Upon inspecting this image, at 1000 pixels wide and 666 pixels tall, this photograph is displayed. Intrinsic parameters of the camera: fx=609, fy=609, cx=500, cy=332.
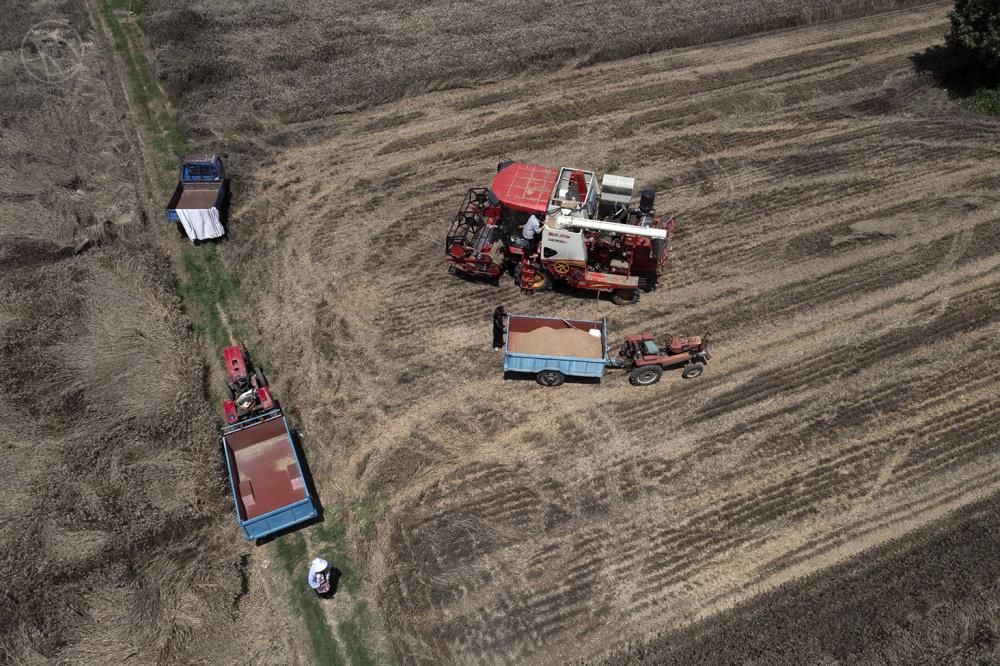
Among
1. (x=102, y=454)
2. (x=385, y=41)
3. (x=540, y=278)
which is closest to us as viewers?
(x=102, y=454)

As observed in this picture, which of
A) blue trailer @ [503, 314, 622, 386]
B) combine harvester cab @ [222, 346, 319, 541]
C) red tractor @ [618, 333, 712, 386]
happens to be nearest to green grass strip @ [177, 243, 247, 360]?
combine harvester cab @ [222, 346, 319, 541]

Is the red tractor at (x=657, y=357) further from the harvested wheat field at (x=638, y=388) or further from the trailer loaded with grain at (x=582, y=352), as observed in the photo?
the harvested wheat field at (x=638, y=388)

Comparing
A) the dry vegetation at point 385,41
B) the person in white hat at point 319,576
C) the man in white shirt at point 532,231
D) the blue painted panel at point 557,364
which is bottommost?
the person in white hat at point 319,576

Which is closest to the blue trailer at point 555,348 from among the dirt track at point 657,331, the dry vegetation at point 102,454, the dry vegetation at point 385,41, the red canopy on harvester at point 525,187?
the dirt track at point 657,331

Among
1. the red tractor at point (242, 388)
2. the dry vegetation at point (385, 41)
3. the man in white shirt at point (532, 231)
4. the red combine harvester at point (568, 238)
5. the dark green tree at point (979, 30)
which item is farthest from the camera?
the dry vegetation at point (385, 41)

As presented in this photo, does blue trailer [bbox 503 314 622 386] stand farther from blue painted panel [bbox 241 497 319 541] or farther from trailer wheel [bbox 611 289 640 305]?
blue painted panel [bbox 241 497 319 541]

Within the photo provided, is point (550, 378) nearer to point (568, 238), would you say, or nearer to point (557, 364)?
point (557, 364)

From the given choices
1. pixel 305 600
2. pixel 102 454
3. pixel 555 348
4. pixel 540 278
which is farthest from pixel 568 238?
pixel 102 454
